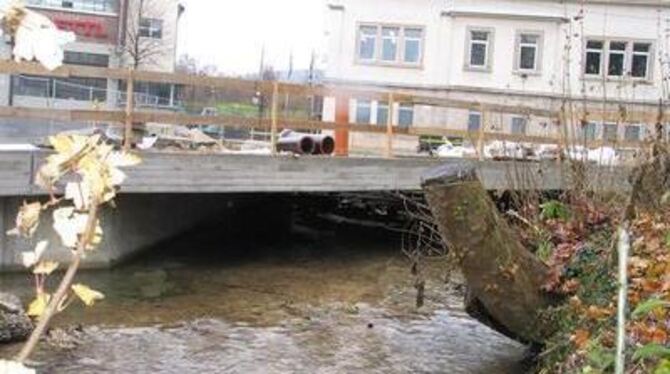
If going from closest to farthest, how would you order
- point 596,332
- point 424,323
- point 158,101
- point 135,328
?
point 596,332, point 135,328, point 424,323, point 158,101

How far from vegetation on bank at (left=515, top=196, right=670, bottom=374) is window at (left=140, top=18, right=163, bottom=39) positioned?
162ft

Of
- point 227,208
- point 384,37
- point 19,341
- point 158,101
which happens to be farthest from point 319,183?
point 384,37

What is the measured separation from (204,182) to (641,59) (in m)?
28.2

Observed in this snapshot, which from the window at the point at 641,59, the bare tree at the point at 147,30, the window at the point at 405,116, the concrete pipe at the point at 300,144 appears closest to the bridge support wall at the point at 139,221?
the concrete pipe at the point at 300,144

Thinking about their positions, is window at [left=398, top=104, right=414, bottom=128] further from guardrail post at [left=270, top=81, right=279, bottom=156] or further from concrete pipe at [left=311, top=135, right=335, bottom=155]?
guardrail post at [left=270, top=81, right=279, bottom=156]

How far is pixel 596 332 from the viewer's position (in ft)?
19.1

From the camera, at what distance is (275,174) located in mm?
12523

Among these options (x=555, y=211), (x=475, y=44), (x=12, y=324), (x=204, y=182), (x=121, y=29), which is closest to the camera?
(x=12, y=324)

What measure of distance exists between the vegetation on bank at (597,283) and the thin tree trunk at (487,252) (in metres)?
0.15

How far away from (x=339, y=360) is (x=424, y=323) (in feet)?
6.21

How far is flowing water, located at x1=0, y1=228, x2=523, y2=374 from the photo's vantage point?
25.3 feet

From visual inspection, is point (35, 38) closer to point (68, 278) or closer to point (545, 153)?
point (68, 278)

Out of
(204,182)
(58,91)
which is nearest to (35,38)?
(204,182)

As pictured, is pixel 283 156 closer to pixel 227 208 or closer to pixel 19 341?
pixel 227 208
